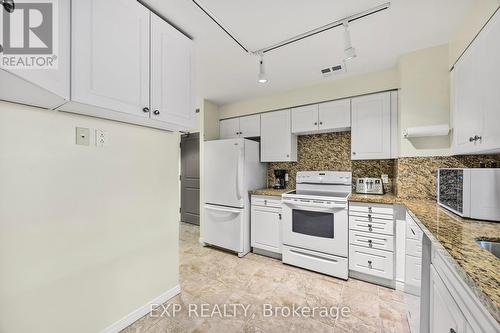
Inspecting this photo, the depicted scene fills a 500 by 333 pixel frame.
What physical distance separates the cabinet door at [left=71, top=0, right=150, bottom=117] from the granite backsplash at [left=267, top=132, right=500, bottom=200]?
7.91 feet

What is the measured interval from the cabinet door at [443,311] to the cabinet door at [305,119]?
2.13 metres

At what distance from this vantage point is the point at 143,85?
1470 millimetres

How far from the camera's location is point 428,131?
2018 mm

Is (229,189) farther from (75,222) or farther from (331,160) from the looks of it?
(75,222)

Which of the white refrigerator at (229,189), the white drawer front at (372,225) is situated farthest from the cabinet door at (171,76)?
the white drawer front at (372,225)

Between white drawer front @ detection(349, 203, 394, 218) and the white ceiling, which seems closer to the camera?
the white ceiling

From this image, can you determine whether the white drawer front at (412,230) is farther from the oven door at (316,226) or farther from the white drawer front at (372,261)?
the oven door at (316,226)

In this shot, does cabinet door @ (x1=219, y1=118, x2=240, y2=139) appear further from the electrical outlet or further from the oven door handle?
the electrical outlet

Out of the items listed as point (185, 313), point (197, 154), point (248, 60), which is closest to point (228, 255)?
point (185, 313)

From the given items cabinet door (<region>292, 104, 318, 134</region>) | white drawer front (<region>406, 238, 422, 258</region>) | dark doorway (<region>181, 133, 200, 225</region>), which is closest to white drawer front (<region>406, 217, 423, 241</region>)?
white drawer front (<region>406, 238, 422, 258</region>)

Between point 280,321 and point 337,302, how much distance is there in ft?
2.00

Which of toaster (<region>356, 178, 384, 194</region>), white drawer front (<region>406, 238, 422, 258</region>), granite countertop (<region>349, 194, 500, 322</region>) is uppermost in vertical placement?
toaster (<region>356, 178, 384, 194</region>)

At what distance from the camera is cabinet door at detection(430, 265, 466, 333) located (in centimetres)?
77

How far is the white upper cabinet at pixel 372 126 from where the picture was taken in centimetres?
245
